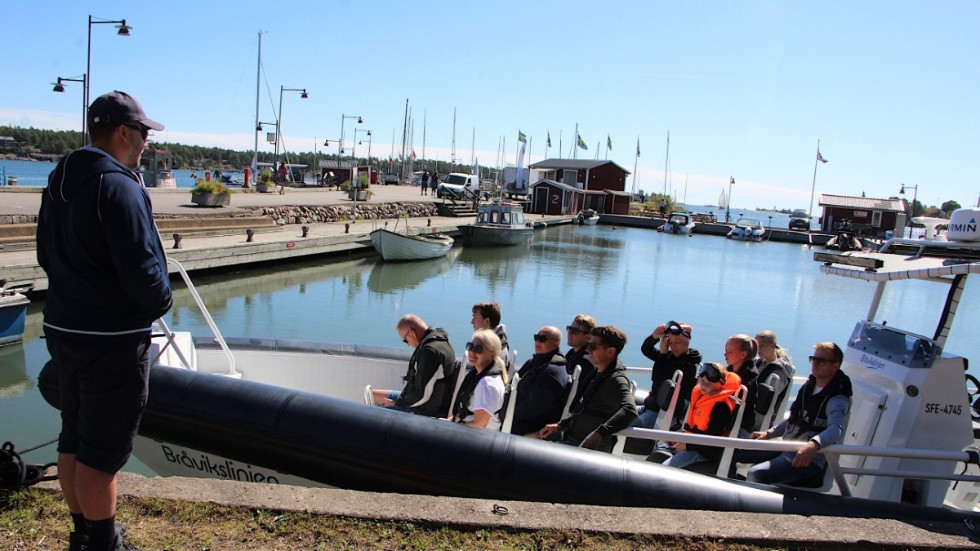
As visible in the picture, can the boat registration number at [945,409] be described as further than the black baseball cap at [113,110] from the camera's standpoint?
Yes

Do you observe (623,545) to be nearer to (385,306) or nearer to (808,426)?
(808,426)

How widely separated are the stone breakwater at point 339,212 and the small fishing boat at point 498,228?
3549 mm

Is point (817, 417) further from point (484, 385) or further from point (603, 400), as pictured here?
point (484, 385)

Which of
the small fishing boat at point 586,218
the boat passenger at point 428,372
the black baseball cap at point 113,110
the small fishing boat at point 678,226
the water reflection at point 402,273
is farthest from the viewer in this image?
the small fishing boat at point 586,218

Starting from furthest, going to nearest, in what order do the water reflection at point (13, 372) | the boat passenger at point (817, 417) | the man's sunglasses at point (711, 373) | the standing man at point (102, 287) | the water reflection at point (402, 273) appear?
1. the water reflection at point (402, 273)
2. the water reflection at point (13, 372)
3. the man's sunglasses at point (711, 373)
4. the boat passenger at point (817, 417)
5. the standing man at point (102, 287)

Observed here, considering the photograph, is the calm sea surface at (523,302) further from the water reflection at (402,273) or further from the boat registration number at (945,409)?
the boat registration number at (945,409)

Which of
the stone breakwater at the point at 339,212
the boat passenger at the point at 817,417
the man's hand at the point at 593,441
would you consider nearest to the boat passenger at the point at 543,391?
the man's hand at the point at 593,441

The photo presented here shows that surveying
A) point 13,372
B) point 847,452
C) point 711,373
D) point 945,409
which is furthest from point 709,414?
point 13,372

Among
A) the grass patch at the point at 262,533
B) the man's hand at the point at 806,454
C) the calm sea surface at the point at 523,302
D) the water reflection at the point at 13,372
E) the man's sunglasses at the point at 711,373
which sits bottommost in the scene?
the water reflection at the point at 13,372

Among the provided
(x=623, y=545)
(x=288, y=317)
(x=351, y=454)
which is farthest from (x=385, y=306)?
(x=623, y=545)

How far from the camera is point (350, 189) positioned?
37531 millimetres

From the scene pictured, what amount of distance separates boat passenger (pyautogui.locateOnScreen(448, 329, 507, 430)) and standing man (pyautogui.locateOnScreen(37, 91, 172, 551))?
88.7 inches

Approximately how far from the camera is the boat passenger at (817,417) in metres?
4.15

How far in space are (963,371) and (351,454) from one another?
13.1 ft
